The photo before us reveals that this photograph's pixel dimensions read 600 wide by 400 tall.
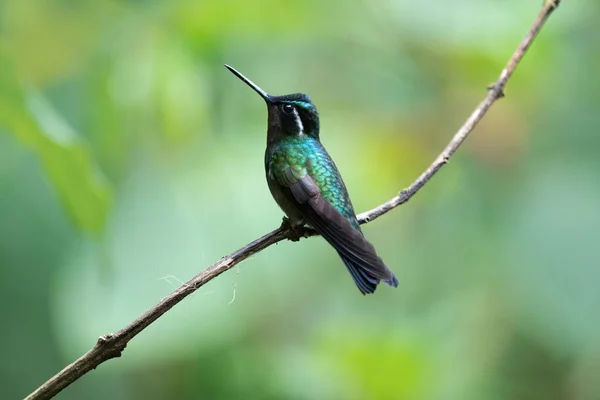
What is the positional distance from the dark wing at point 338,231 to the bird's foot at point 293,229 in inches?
1.5

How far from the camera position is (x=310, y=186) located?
97.3 inches

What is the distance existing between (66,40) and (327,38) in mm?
1018

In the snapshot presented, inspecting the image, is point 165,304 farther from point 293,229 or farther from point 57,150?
point 293,229

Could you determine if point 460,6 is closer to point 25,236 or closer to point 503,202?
point 503,202

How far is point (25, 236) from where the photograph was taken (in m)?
2.55

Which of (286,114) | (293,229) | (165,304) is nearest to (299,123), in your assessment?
(286,114)

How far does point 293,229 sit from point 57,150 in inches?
32.6

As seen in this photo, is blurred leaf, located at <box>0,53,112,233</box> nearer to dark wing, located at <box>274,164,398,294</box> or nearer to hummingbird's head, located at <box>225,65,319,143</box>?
dark wing, located at <box>274,164,398,294</box>

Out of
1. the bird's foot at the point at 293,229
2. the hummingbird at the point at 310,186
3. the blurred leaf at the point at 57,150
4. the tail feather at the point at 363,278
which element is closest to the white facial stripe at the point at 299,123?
the hummingbird at the point at 310,186

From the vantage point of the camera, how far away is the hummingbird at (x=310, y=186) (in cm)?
214

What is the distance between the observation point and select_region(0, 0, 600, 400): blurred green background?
244 centimetres

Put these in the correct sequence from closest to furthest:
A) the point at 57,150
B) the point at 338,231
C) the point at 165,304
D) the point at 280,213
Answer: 1. the point at 165,304
2. the point at 57,150
3. the point at 338,231
4. the point at 280,213

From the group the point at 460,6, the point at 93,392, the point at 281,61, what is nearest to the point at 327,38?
the point at 281,61

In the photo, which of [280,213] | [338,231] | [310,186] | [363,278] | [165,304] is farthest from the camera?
[280,213]
